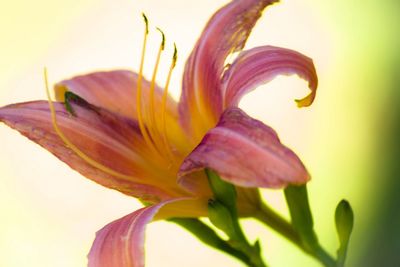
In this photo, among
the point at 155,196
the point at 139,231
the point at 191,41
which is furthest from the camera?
the point at 191,41

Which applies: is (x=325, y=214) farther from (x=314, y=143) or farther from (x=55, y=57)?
(x=55, y=57)

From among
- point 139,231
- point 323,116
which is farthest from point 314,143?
point 139,231

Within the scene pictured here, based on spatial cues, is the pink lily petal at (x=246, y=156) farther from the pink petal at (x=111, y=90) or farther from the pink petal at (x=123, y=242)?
the pink petal at (x=111, y=90)

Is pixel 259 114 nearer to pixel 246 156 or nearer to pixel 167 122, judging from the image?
pixel 167 122

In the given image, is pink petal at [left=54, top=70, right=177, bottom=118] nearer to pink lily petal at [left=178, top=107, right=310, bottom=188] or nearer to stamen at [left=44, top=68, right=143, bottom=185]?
stamen at [left=44, top=68, right=143, bottom=185]

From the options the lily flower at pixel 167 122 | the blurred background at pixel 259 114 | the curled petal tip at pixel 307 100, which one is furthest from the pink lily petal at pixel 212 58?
the blurred background at pixel 259 114

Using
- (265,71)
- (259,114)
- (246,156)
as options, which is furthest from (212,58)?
(259,114)

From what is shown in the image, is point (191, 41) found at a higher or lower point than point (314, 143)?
higher
